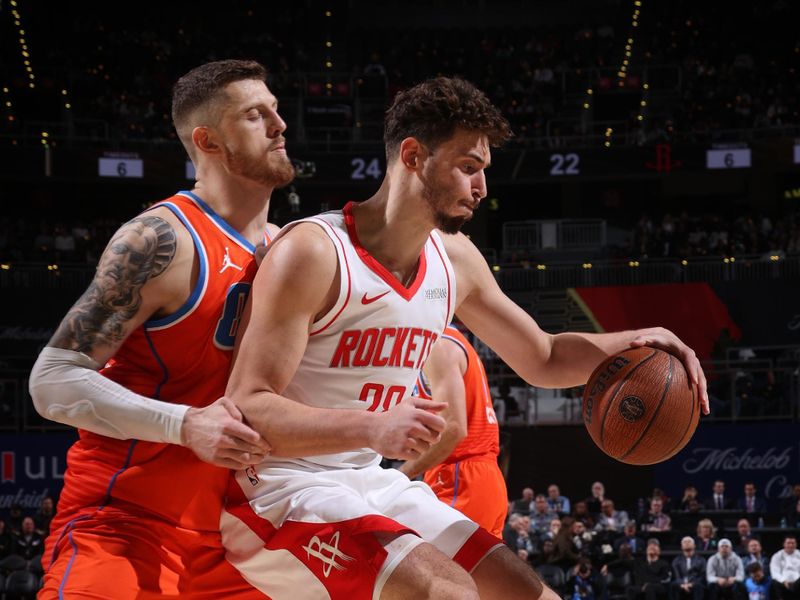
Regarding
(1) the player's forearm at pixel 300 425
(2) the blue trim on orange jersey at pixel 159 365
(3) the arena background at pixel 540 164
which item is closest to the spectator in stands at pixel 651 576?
(3) the arena background at pixel 540 164

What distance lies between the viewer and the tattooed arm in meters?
3.04

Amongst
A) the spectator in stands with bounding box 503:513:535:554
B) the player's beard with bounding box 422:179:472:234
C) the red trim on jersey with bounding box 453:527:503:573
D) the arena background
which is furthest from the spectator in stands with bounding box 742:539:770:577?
the player's beard with bounding box 422:179:472:234

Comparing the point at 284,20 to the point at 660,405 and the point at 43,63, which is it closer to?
the point at 43,63

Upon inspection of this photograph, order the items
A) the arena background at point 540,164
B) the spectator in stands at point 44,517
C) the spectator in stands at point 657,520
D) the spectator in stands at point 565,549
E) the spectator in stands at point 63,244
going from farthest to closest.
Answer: the spectator in stands at point 63,244 < the arena background at point 540,164 < the spectator in stands at point 657,520 < the spectator in stands at point 44,517 < the spectator in stands at point 565,549

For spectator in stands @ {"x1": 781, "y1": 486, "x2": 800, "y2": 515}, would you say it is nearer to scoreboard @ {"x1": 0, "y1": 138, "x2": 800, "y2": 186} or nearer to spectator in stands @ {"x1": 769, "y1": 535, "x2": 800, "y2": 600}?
spectator in stands @ {"x1": 769, "y1": 535, "x2": 800, "y2": 600}

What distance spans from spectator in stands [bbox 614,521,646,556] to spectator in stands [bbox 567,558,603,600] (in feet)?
2.05

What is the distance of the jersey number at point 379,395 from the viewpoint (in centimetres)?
342

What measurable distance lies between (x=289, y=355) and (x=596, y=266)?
677 inches

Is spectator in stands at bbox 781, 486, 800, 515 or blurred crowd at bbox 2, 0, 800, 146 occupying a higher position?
blurred crowd at bbox 2, 0, 800, 146

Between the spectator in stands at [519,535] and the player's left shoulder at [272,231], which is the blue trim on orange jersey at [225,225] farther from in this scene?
the spectator in stands at [519,535]

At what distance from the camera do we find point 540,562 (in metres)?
12.4

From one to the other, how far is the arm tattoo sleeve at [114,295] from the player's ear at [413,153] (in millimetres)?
843

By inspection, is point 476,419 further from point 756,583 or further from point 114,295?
point 756,583

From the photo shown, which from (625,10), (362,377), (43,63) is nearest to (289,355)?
(362,377)
